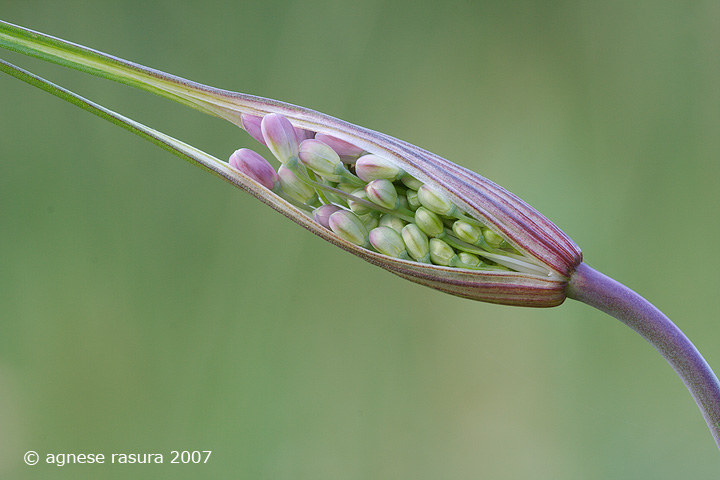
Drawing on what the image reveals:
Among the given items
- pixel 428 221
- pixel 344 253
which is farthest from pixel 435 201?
pixel 344 253

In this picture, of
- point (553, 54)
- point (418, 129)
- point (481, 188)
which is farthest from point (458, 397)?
point (481, 188)

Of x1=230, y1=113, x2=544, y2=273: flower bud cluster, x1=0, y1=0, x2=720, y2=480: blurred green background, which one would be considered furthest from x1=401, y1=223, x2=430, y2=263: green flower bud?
x1=0, y1=0, x2=720, y2=480: blurred green background

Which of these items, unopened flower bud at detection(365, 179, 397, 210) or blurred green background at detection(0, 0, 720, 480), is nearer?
unopened flower bud at detection(365, 179, 397, 210)

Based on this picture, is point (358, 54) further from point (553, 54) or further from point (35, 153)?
point (35, 153)

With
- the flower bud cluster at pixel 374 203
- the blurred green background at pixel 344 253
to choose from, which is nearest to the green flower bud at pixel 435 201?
the flower bud cluster at pixel 374 203

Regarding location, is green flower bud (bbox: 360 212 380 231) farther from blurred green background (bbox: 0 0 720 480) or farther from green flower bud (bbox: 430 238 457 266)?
blurred green background (bbox: 0 0 720 480)

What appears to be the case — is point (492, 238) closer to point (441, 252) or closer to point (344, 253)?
point (441, 252)
